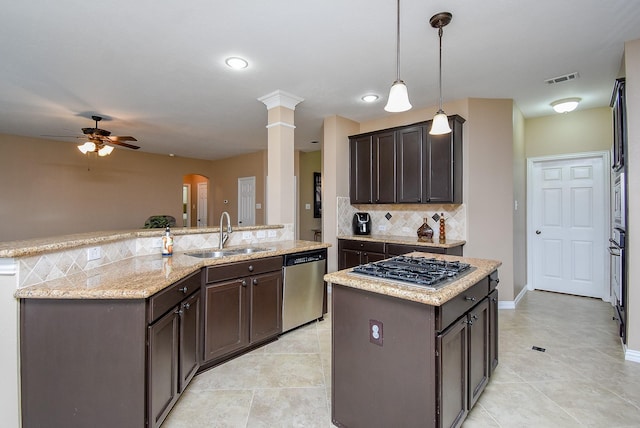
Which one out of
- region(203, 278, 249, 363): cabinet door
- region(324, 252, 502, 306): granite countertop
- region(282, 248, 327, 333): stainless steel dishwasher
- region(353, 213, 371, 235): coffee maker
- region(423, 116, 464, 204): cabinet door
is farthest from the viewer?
region(353, 213, 371, 235): coffee maker

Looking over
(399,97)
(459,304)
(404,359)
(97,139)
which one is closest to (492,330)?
(459,304)

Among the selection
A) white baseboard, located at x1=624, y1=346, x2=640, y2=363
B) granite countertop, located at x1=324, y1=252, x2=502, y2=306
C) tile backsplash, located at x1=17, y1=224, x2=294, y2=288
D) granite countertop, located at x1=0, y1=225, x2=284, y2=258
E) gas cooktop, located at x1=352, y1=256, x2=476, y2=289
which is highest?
granite countertop, located at x1=0, y1=225, x2=284, y2=258

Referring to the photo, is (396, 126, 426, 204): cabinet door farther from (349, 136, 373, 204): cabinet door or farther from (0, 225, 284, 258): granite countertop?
(0, 225, 284, 258): granite countertop

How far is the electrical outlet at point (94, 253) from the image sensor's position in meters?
1.87

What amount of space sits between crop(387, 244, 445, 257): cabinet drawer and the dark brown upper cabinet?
2.03ft

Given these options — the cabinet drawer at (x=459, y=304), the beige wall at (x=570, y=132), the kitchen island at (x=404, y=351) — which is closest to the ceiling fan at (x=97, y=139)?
the kitchen island at (x=404, y=351)

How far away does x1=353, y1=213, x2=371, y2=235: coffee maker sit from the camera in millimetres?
4422

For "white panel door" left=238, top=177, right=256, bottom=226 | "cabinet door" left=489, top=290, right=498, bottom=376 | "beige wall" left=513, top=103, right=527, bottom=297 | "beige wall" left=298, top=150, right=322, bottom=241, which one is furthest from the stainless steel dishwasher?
"white panel door" left=238, top=177, right=256, bottom=226

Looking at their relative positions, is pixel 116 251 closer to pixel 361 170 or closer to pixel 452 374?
pixel 452 374

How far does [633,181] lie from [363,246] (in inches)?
103

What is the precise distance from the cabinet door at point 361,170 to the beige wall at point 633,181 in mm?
2571

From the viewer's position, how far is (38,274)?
1.54 m

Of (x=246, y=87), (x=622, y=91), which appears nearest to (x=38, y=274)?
(x=246, y=87)

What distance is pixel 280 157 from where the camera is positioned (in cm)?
347
